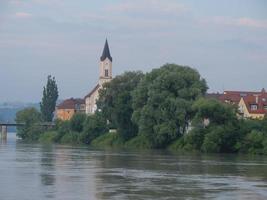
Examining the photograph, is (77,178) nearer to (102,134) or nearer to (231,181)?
(231,181)

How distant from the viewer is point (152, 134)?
9325 centimetres

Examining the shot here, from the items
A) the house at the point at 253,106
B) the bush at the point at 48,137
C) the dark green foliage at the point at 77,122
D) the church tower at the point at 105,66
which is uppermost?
the church tower at the point at 105,66

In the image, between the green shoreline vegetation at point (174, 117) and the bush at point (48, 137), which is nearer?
the green shoreline vegetation at point (174, 117)

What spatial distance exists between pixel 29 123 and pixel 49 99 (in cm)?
830

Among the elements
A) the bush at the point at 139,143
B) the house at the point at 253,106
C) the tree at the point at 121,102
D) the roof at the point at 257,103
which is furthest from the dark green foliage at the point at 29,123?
the bush at the point at 139,143

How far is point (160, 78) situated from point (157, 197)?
6097 cm

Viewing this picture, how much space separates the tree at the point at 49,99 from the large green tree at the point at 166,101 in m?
84.1

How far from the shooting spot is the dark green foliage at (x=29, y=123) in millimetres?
168312

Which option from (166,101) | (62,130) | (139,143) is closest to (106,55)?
(62,130)

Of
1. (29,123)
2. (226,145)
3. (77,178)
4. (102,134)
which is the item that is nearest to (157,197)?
(77,178)

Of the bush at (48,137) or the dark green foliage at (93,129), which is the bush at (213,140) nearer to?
the dark green foliage at (93,129)

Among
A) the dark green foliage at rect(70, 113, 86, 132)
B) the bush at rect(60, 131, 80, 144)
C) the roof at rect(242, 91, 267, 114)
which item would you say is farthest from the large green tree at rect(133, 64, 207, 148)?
the dark green foliage at rect(70, 113, 86, 132)

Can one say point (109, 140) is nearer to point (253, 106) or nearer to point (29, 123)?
point (253, 106)

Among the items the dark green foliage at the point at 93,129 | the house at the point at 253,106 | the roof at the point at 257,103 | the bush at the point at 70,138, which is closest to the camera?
the house at the point at 253,106
